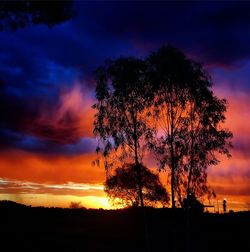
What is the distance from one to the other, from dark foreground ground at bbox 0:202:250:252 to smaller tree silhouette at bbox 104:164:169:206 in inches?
175

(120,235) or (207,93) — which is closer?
(207,93)

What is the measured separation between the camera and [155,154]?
50.4 metres

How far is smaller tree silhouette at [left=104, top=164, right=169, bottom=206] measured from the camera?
7000 centimetres

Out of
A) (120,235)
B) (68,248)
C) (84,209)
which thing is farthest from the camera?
(84,209)

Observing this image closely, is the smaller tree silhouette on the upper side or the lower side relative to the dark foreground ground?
upper

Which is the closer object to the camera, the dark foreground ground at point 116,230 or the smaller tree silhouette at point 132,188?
the dark foreground ground at point 116,230

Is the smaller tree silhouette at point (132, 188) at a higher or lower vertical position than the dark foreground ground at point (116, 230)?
higher

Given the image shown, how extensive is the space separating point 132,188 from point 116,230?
12455mm

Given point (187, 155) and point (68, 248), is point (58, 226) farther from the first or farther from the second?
point (187, 155)

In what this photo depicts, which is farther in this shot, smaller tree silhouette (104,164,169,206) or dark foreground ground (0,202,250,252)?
smaller tree silhouette (104,164,169,206)

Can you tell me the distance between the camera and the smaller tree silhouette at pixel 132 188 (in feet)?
230

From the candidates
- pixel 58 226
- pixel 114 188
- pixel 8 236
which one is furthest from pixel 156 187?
pixel 8 236

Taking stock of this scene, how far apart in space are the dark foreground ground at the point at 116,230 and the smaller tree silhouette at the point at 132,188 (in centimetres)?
444

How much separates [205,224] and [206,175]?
15153 mm
